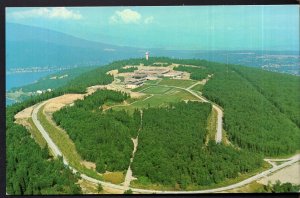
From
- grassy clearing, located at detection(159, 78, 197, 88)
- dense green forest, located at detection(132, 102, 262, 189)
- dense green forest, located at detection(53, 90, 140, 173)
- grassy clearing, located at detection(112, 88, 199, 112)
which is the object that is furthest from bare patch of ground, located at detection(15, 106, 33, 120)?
grassy clearing, located at detection(159, 78, 197, 88)

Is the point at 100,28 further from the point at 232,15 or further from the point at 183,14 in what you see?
the point at 232,15

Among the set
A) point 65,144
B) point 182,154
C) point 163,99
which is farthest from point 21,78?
point 182,154

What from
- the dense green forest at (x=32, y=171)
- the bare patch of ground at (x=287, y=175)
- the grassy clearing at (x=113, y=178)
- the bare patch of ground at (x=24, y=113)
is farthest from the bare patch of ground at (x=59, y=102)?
the bare patch of ground at (x=287, y=175)

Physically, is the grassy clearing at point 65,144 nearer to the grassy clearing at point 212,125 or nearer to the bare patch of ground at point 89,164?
the bare patch of ground at point 89,164

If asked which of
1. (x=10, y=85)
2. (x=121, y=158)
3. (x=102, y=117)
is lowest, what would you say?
(x=121, y=158)

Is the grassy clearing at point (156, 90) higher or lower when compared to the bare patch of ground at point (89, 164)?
higher

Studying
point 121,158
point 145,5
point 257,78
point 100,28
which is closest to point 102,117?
point 121,158
